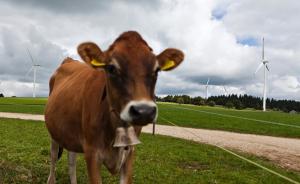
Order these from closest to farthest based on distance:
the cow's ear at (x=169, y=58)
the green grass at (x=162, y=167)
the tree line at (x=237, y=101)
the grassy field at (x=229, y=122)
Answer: the cow's ear at (x=169, y=58) < the green grass at (x=162, y=167) < the grassy field at (x=229, y=122) < the tree line at (x=237, y=101)

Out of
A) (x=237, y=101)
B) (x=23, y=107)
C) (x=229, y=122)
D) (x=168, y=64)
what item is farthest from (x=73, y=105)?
(x=237, y=101)

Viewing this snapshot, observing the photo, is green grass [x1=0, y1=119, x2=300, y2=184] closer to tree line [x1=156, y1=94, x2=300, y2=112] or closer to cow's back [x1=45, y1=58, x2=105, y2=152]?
cow's back [x1=45, y1=58, x2=105, y2=152]

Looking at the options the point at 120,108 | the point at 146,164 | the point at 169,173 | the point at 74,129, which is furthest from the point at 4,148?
the point at 120,108

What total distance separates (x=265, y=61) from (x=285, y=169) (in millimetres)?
58739

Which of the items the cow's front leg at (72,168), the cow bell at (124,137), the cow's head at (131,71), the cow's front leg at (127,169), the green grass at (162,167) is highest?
the cow's head at (131,71)

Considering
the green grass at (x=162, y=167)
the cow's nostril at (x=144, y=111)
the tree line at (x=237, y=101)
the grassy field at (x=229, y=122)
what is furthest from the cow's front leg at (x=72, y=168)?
the tree line at (x=237, y=101)

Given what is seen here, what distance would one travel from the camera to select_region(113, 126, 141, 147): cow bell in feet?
16.6

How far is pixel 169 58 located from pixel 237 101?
129 metres

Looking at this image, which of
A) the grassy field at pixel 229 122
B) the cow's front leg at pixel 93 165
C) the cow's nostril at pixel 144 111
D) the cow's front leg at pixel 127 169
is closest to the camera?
the cow's nostril at pixel 144 111

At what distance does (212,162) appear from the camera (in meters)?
12.8

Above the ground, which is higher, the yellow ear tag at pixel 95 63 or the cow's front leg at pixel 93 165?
the yellow ear tag at pixel 95 63

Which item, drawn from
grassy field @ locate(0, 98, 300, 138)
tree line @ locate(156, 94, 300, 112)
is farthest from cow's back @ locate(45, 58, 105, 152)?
tree line @ locate(156, 94, 300, 112)

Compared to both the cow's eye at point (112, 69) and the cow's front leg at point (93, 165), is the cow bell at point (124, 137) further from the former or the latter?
the cow's eye at point (112, 69)

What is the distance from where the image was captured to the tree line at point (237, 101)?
117688 mm
